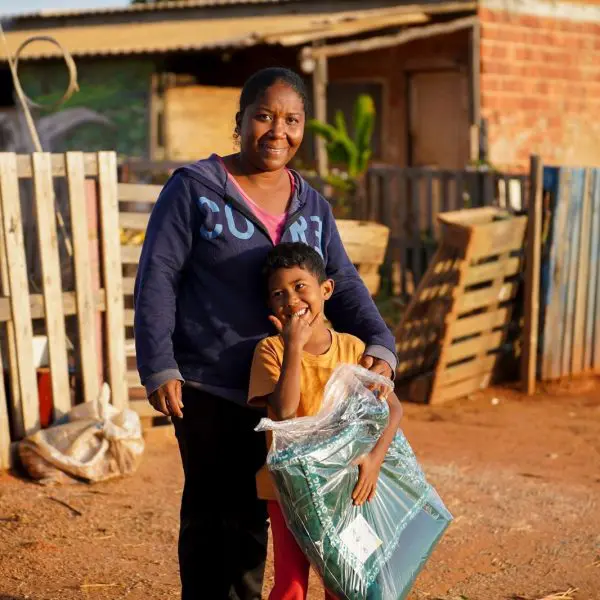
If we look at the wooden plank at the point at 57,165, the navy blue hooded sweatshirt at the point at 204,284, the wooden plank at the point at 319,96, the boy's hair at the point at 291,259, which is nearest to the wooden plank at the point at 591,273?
the wooden plank at the point at 57,165

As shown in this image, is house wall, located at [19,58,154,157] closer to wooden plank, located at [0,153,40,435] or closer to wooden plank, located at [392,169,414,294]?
wooden plank, located at [392,169,414,294]

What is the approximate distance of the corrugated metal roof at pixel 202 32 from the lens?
12828 millimetres

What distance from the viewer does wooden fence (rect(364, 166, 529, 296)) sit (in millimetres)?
9328

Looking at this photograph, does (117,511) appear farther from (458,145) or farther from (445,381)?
(458,145)

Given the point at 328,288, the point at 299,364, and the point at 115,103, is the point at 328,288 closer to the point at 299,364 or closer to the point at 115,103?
the point at 299,364

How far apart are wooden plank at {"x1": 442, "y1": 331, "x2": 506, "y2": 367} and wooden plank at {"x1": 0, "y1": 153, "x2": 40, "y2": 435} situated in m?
3.20

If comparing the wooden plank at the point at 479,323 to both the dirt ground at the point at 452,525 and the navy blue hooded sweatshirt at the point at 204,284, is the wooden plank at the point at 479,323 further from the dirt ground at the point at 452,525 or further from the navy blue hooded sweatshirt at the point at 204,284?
the navy blue hooded sweatshirt at the point at 204,284

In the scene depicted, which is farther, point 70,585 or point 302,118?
point 70,585

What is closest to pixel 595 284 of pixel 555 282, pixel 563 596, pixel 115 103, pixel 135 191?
pixel 555 282

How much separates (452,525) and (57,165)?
2.80m

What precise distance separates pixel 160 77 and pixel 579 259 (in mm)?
7980

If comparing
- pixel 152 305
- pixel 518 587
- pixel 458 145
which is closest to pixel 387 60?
pixel 458 145

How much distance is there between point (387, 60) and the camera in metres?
15.2

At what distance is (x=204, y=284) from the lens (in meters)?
3.22
